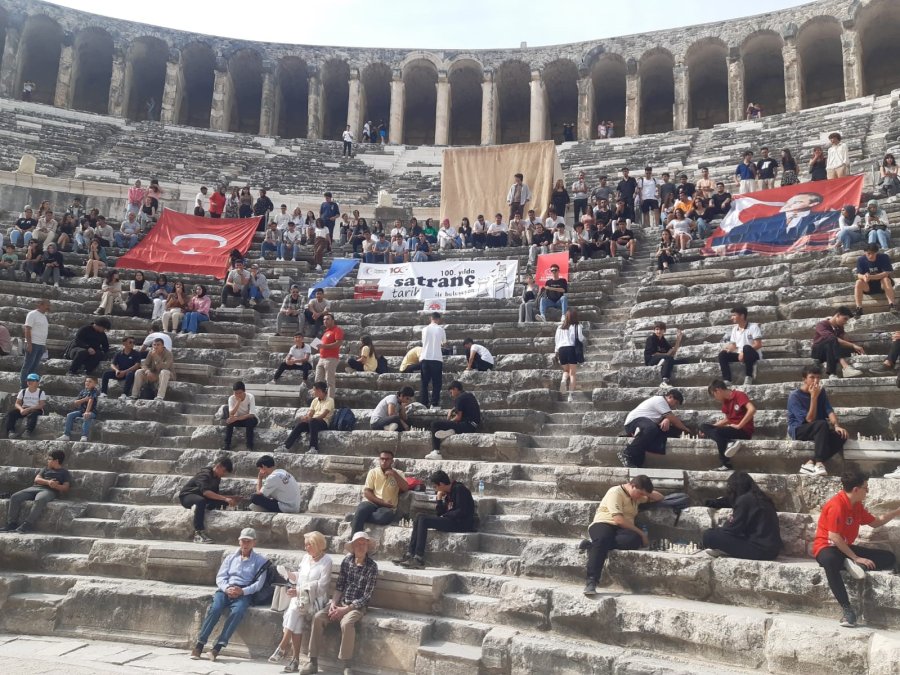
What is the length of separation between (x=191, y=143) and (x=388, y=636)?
25145mm

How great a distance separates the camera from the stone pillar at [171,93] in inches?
1293

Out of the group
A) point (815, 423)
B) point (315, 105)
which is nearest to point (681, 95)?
point (315, 105)

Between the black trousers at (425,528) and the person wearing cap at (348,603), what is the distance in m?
0.59

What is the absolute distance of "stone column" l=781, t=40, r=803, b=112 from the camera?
95.6 feet

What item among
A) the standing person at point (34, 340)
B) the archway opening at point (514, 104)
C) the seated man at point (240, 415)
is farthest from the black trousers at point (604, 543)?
the archway opening at point (514, 104)

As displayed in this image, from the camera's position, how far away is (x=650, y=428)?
8156 millimetres

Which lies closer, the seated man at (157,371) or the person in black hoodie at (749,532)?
the person in black hoodie at (749,532)

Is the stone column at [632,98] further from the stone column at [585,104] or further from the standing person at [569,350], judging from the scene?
the standing person at [569,350]

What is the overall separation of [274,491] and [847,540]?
559 cm

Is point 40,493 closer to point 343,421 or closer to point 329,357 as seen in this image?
point 343,421

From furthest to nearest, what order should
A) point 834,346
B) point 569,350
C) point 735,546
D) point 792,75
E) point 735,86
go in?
point 735,86
point 792,75
point 569,350
point 834,346
point 735,546

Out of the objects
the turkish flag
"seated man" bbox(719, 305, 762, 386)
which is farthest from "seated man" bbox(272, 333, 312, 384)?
"seated man" bbox(719, 305, 762, 386)

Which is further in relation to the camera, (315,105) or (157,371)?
(315,105)

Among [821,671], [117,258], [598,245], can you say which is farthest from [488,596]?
[117,258]
